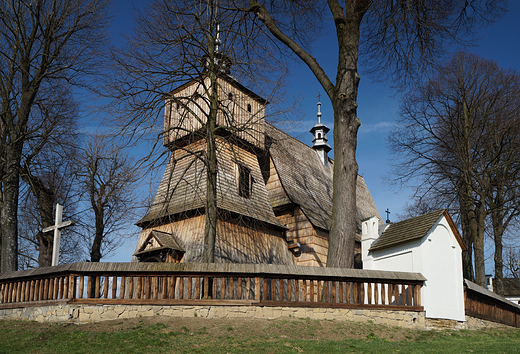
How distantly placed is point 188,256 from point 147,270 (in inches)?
307

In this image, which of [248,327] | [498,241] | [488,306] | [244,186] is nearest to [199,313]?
[248,327]

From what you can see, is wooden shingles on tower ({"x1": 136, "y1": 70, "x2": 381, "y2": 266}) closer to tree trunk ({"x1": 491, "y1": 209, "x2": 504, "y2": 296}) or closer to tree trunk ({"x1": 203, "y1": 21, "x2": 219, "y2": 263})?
tree trunk ({"x1": 203, "y1": 21, "x2": 219, "y2": 263})

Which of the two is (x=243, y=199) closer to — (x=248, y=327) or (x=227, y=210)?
(x=227, y=210)

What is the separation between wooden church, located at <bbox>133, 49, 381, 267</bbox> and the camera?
1783 centimetres

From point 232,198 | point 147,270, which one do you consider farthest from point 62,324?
point 232,198

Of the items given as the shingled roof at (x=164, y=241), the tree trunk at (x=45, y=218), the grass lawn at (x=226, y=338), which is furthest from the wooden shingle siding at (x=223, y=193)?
the grass lawn at (x=226, y=338)

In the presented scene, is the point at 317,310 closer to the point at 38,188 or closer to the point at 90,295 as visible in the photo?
the point at 90,295

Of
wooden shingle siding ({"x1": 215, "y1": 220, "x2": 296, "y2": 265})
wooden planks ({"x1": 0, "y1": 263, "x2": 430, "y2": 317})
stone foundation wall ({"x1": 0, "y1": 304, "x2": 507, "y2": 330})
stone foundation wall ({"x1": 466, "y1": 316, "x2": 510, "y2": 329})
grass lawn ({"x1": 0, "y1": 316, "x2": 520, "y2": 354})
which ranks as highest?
wooden shingle siding ({"x1": 215, "y1": 220, "x2": 296, "y2": 265})

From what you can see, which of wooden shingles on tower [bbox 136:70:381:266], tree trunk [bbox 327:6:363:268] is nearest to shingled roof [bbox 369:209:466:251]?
tree trunk [bbox 327:6:363:268]

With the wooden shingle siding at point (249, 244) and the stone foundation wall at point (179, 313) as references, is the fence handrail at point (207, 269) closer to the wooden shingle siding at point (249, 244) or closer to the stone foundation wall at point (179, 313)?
the stone foundation wall at point (179, 313)

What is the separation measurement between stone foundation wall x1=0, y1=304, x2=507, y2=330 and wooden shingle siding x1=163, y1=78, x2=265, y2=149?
16.4 feet

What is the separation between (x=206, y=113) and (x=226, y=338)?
10.8 m

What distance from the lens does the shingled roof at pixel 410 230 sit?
522 inches

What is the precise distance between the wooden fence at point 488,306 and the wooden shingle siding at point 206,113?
294 inches
